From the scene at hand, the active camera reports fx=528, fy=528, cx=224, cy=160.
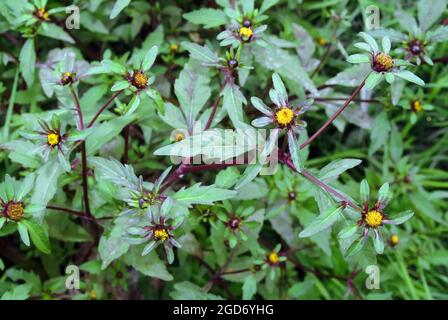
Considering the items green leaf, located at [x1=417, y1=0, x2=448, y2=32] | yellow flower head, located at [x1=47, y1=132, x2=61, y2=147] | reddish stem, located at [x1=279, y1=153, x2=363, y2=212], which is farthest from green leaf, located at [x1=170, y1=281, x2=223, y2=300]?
green leaf, located at [x1=417, y1=0, x2=448, y2=32]

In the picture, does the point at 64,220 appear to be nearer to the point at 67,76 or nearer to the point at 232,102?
the point at 67,76

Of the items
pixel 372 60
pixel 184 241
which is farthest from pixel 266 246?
pixel 372 60

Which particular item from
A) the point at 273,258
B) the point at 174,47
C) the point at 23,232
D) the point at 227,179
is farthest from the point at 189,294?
the point at 174,47

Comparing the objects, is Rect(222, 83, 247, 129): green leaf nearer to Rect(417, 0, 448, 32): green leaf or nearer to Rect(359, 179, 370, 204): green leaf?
Rect(359, 179, 370, 204): green leaf

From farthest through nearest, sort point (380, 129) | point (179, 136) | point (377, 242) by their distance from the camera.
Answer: point (380, 129) < point (179, 136) < point (377, 242)

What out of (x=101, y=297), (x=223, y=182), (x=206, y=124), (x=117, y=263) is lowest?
(x=101, y=297)

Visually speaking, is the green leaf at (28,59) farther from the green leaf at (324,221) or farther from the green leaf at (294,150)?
the green leaf at (324,221)

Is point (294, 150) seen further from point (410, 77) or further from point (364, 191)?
point (410, 77)

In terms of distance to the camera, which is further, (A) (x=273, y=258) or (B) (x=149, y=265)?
(A) (x=273, y=258)
